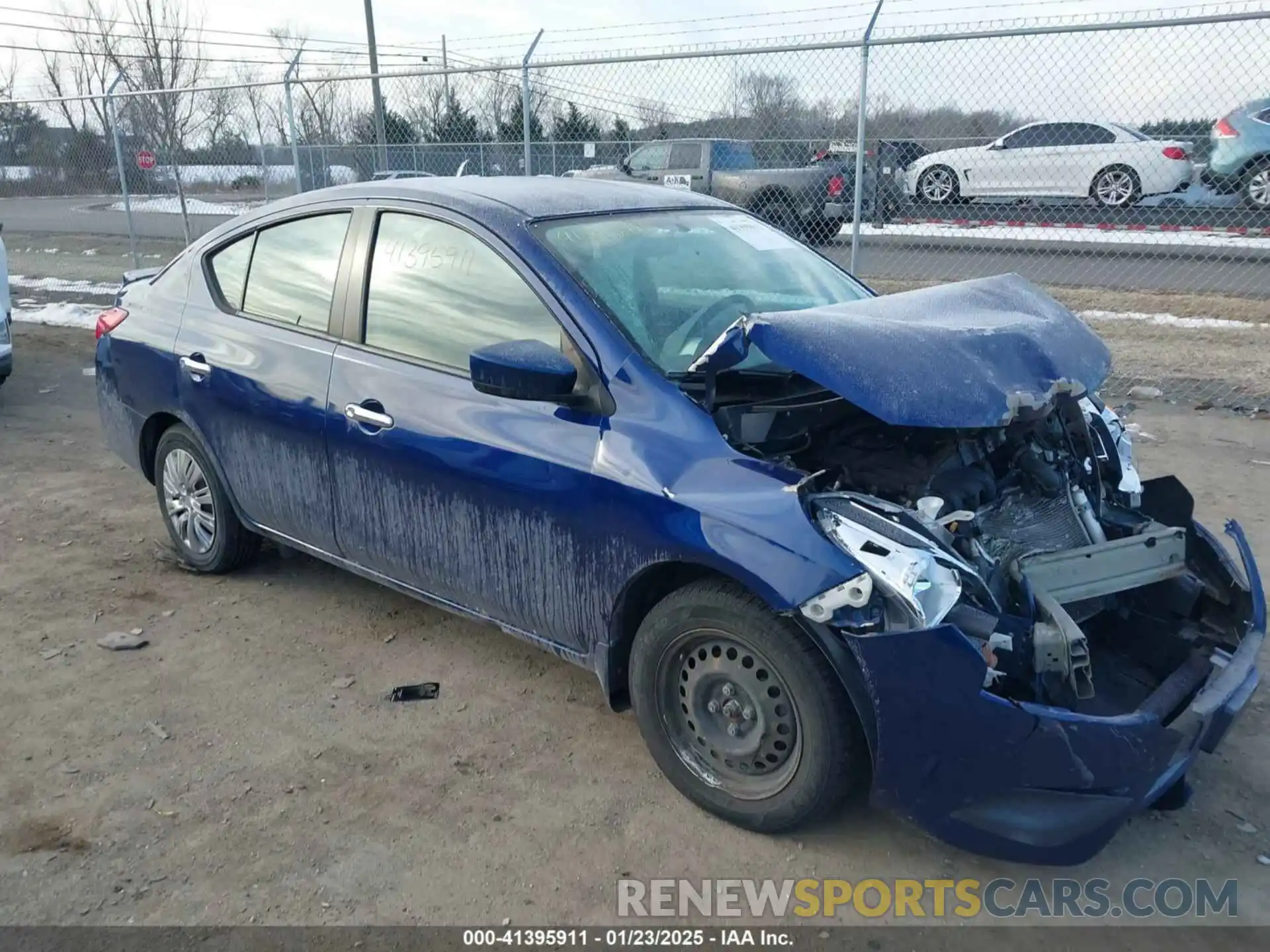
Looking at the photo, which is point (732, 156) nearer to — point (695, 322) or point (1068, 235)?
point (1068, 235)

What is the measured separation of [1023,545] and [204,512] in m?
3.55

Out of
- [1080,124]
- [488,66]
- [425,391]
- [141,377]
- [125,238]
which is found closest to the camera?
[425,391]

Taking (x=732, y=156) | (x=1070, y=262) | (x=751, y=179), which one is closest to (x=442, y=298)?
(x=732, y=156)

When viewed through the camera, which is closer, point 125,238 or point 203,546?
point 203,546

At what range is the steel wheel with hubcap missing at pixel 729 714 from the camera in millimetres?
2805

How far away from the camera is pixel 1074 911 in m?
2.68

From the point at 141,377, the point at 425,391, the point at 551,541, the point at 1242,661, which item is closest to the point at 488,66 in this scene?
the point at 141,377

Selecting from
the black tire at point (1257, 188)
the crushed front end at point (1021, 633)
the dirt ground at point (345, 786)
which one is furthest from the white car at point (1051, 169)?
the dirt ground at point (345, 786)

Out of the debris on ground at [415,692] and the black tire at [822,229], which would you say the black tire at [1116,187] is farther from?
the debris on ground at [415,692]

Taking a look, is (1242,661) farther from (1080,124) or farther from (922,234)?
(1080,124)

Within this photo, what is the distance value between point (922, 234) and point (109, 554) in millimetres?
10463

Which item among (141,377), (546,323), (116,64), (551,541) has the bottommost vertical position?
(551,541)

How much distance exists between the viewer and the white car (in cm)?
1184

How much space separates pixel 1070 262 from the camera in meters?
13.6
